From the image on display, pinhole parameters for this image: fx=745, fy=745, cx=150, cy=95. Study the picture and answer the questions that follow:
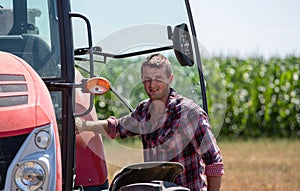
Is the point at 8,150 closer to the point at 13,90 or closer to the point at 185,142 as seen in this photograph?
the point at 13,90

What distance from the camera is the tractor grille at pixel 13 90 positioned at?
3736mm

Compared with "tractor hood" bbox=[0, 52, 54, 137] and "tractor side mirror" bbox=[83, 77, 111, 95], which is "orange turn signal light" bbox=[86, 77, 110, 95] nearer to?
"tractor side mirror" bbox=[83, 77, 111, 95]

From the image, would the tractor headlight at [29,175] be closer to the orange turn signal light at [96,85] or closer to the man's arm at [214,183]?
the orange turn signal light at [96,85]

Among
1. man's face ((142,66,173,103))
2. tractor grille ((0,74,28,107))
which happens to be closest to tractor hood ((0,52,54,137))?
tractor grille ((0,74,28,107))

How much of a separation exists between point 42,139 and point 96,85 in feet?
1.64

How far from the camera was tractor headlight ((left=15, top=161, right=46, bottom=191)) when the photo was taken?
368cm

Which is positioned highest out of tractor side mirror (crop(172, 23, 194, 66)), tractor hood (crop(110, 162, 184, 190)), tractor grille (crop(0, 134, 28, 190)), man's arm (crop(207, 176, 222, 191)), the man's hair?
tractor side mirror (crop(172, 23, 194, 66))

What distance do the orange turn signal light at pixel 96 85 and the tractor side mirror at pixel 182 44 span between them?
650 millimetres

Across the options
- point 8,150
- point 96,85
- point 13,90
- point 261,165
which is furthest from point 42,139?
point 261,165

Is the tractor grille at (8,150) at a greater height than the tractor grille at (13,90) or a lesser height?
lesser

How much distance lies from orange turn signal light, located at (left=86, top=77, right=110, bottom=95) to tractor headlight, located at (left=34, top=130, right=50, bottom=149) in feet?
1.42

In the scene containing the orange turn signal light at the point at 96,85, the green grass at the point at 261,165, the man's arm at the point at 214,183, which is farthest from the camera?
the green grass at the point at 261,165

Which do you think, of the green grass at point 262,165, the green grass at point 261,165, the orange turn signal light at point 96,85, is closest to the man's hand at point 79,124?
the orange turn signal light at point 96,85

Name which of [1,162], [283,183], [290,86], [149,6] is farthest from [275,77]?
[1,162]
